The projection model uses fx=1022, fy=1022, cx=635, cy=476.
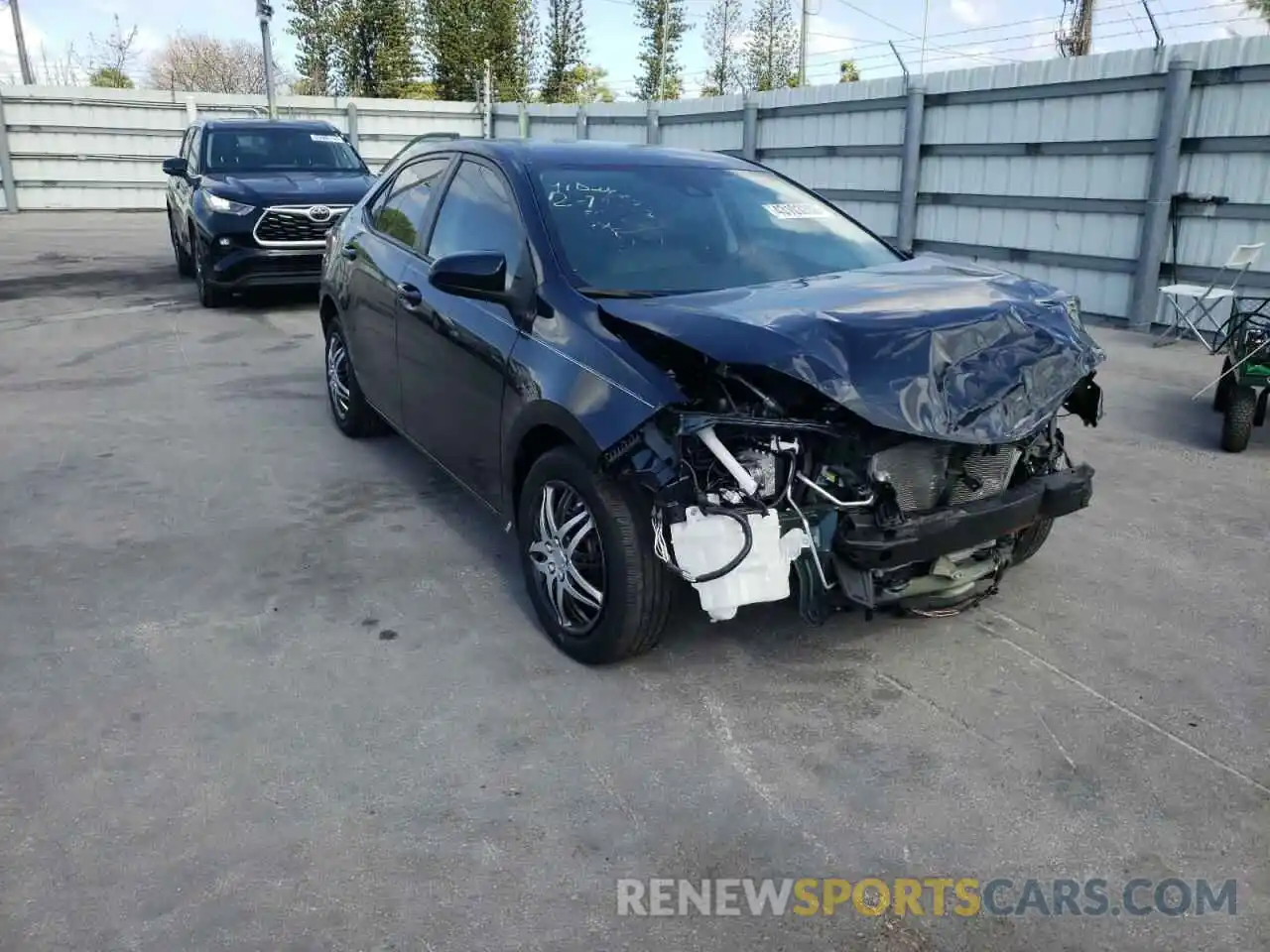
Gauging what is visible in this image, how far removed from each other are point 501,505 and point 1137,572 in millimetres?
2690

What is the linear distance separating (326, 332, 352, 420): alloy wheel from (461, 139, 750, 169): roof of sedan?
6.00 ft

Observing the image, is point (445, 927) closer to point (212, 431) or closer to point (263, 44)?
point (212, 431)

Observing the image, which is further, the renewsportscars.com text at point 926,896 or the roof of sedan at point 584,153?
the roof of sedan at point 584,153

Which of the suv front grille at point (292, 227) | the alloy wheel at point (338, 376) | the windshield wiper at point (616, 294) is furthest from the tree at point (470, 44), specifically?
the windshield wiper at point (616, 294)

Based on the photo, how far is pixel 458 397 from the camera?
4129 millimetres

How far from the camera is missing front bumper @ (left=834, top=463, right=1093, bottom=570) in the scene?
3.02 m

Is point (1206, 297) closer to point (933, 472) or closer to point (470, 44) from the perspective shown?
point (933, 472)

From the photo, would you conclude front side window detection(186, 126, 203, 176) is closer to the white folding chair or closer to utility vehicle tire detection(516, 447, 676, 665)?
utility vehicle tire detection(516, 447, 676, 665)

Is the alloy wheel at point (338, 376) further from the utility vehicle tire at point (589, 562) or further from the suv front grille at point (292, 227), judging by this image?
the suv front grille at point (292, 227)

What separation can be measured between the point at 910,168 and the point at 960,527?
993 centimetres

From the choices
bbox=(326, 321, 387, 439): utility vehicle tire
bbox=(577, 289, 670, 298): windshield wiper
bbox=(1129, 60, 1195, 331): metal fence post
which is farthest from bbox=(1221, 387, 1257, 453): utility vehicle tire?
bbox=(326, 321, 387, 439): utility vehicle tire

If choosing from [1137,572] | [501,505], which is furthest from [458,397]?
[1137,572]

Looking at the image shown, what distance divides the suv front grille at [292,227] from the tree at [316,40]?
116 ft

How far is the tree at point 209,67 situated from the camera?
54.3 meters
